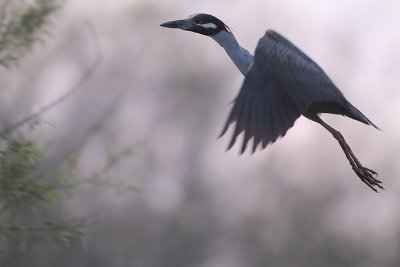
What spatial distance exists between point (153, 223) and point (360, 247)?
301 cm

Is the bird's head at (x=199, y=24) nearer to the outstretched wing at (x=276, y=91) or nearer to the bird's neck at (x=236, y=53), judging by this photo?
the bird's neck at (x=236, y=53)

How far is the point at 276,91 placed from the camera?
27.4 feet

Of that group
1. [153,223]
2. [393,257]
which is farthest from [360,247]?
[153,223]

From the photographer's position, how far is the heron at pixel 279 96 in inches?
319

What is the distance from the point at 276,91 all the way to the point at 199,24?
885 millimetres

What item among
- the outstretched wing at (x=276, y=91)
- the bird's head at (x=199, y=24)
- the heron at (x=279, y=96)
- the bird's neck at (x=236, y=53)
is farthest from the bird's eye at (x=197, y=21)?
the outstretched wing at (x=276, y=91)

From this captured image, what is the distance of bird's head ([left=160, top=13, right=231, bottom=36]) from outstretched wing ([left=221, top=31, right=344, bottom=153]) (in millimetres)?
545

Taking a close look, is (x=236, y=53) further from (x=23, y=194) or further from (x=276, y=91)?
(x=23, y=194)

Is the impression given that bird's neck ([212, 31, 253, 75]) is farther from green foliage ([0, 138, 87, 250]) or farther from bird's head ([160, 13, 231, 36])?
green foliage ([0, 138, 87, 250])

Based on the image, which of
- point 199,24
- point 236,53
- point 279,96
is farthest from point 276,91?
point 199,24

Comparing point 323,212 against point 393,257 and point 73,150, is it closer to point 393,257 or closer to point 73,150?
point 393,257

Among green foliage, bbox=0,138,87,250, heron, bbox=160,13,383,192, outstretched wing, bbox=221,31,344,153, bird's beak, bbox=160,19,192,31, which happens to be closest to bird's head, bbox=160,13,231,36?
bird's beak, bbox=160,19,192,31

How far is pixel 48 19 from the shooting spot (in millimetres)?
8672

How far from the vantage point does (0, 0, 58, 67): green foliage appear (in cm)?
846
